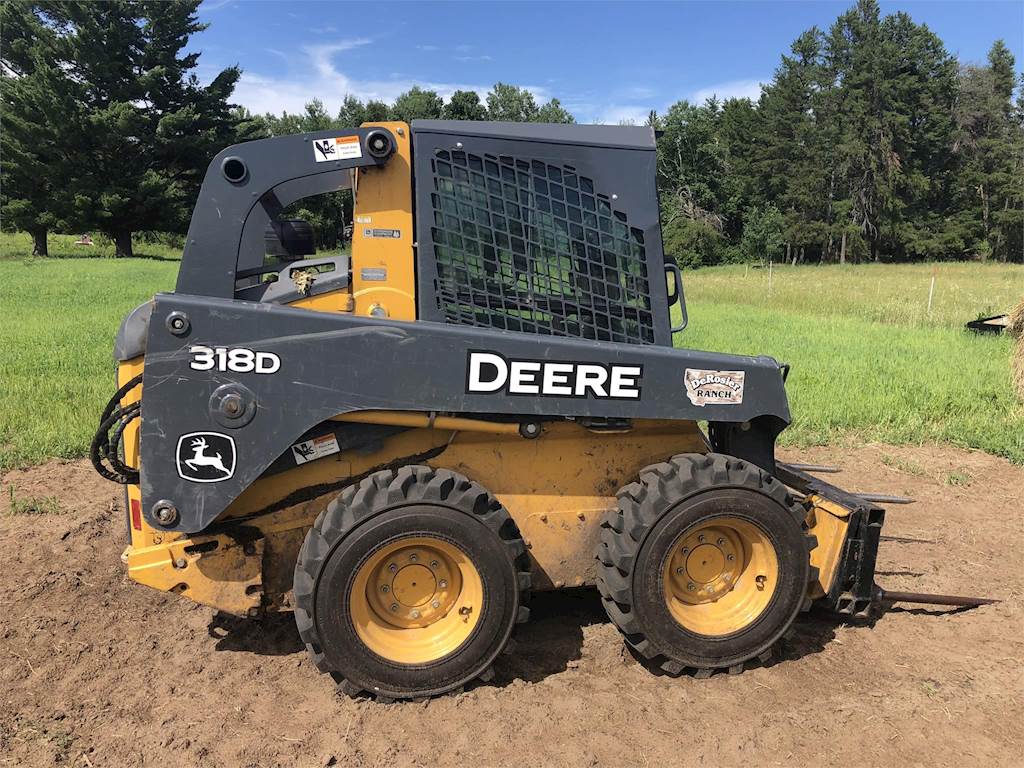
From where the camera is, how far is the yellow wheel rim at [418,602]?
325 cm

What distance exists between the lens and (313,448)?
3268 millimetres

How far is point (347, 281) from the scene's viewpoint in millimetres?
3443

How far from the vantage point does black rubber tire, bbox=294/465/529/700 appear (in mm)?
3084

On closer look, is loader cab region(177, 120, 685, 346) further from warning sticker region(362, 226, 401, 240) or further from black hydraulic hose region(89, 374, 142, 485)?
black hydraulic hose region(89, 374, 142, 485)

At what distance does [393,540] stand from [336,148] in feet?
5.53

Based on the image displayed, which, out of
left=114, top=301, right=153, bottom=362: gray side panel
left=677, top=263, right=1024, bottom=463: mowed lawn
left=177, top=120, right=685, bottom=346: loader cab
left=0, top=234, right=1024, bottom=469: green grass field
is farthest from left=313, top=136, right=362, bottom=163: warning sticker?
left=677, top=263, right=1024, bottom=463: mowed lawn

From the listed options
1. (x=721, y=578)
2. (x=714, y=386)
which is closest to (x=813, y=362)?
(x=721, y=578)

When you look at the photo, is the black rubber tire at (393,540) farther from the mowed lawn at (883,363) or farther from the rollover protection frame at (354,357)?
the mowed lawn at (883,363)

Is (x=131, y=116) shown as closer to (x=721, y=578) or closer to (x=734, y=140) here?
(x=721, y=578)

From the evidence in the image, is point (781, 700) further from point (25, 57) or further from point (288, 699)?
point (25, 57)

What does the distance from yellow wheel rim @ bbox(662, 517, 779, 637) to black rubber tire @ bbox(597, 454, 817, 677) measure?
52 mm

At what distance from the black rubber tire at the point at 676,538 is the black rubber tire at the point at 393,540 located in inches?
18.0

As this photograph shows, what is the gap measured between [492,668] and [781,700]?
1.33 m

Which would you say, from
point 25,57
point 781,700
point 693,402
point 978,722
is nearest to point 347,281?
point 693,402
